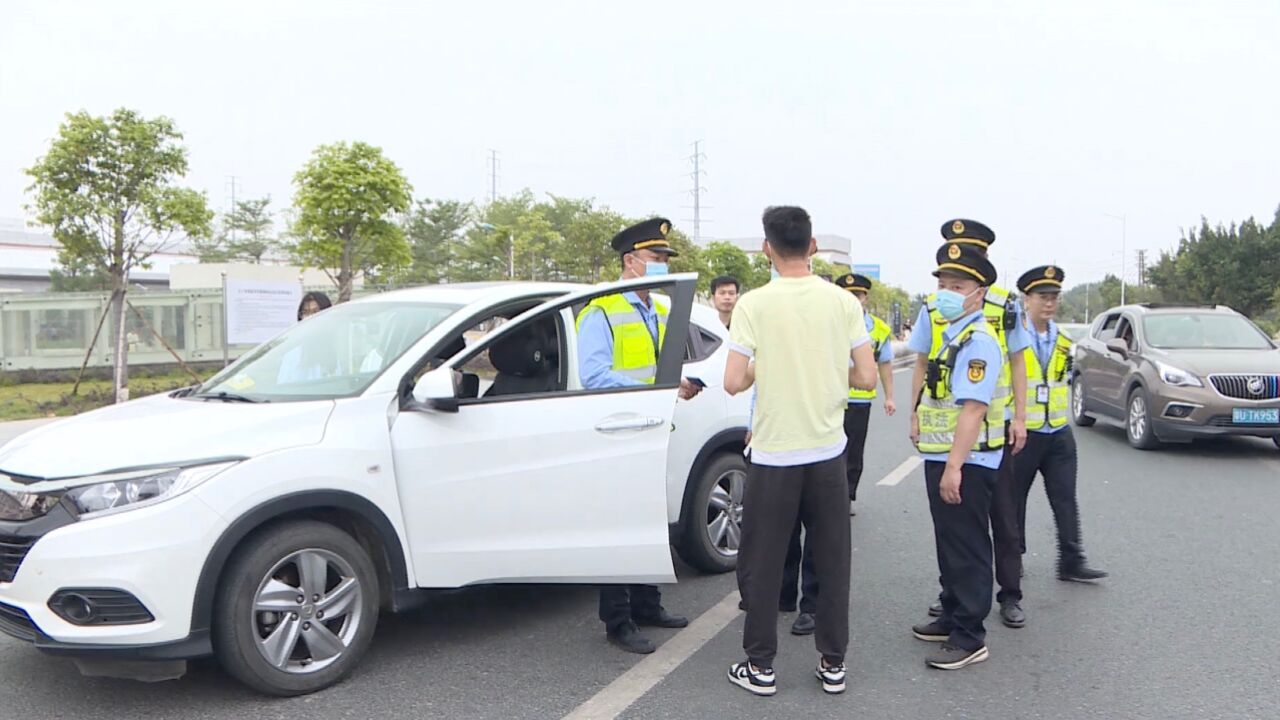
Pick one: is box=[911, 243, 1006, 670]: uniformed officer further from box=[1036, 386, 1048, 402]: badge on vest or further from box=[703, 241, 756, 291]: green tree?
box=[703, 241, 756, 291]: green tree

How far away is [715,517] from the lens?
558 centimetres

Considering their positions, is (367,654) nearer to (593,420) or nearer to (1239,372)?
(593,420)

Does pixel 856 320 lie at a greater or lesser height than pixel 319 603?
greater

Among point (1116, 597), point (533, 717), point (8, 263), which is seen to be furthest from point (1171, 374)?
point (8, 263)

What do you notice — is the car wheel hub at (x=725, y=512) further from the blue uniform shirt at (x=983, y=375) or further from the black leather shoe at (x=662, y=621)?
the blue uniform shirt at (x=983, y=375)

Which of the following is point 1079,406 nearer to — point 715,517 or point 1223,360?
point 1223,360

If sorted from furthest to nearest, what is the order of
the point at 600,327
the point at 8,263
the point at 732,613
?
the point at 8,263 → the point at 732,613 → the point at 600,327

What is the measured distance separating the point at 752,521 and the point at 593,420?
2.83 ft

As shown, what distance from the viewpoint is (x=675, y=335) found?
447 cm

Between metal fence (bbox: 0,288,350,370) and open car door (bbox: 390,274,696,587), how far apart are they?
14.1m

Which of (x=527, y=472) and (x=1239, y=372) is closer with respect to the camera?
(x=527, y=472)

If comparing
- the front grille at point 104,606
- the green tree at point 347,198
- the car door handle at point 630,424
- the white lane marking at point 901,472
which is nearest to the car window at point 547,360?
the car door handle at point 630,424

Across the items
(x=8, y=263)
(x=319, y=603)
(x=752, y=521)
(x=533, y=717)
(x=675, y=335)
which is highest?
(x=8, y=263)

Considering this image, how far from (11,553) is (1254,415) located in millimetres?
10510
